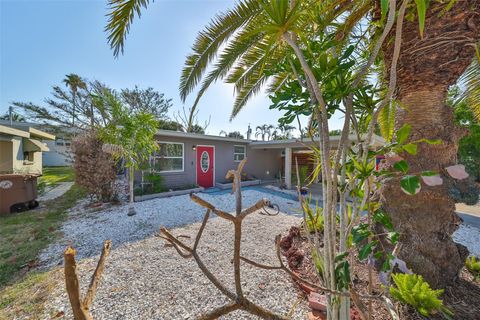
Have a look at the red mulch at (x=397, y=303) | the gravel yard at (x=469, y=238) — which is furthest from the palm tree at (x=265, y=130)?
the red mulch at (x=397, y=303)

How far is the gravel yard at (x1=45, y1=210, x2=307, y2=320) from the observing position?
2.35 meters

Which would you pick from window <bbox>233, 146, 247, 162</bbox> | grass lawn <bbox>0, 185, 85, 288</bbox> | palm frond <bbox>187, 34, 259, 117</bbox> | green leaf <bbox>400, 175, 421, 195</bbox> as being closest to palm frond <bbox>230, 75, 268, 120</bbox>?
palm frond <bbox>187, 34, 259, 117</bbox>

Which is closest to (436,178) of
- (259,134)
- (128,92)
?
(128,92)

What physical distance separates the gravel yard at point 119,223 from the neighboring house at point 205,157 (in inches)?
75.7

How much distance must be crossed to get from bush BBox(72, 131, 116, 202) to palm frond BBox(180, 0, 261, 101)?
4.40 m

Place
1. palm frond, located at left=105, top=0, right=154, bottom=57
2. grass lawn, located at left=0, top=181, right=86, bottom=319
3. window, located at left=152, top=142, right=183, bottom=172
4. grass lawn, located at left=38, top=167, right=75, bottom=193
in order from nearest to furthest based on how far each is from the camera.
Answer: grass lawn, located at left=0, top=181, right=86, bottom=319
palm frond, located at left=105, top=0, right=154, bottom=57
grass lawn, located at left=38, top=167, right=75, bottom=193
window, located at left=152, top=142, right=183, bottom=172

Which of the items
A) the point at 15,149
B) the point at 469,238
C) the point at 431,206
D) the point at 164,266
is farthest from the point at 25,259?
the point at 469,238

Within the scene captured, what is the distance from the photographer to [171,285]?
2779mm

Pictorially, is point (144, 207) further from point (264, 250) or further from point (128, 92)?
point (128, 92)

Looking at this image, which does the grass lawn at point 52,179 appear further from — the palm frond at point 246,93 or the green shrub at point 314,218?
the green shrub at point 314,218

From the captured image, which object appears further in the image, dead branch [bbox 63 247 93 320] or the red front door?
the red front door

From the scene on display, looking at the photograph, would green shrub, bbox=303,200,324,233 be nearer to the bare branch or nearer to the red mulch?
the red mulch

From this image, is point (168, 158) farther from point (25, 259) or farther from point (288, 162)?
point (25, 259)

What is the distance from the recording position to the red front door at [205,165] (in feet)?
34.4
